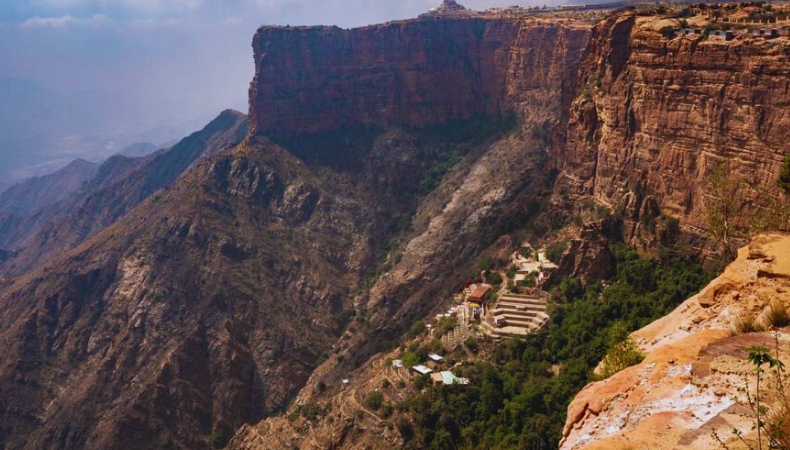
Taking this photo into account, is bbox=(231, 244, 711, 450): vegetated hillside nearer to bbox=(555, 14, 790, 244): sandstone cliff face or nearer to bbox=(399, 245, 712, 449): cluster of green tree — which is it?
bbox=(399, 245, 712, 449): cluster of green tree

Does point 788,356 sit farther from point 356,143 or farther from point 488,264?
point 356,143

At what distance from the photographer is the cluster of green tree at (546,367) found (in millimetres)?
40719

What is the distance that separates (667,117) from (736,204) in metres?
10.2

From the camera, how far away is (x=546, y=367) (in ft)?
150

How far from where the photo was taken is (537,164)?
302ft

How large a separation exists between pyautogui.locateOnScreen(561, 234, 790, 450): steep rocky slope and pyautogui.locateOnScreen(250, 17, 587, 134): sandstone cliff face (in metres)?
95.2

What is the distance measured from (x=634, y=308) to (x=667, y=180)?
38.0 feet

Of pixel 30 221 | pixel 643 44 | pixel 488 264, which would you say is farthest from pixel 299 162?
pixel 30 221

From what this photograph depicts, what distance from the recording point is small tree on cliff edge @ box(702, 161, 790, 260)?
37625 mm

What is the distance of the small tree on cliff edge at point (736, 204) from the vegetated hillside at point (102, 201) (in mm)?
102331

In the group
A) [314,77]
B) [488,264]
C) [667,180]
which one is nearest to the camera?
[667,180]

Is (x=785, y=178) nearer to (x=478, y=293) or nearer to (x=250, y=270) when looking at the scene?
(x=478, y=293)

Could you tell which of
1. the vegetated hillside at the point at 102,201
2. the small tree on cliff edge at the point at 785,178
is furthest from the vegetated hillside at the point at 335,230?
the vegetated hillside at the point at 102,201

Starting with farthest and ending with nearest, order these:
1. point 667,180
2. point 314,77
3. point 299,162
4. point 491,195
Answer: point 314,77
point 299,162
point 491,195
point 667,180
